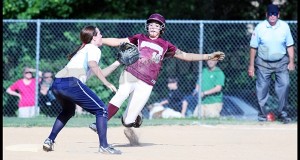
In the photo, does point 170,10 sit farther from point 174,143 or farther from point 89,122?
point 174,143

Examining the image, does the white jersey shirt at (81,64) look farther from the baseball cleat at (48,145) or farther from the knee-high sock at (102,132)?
the baseball cleat at (48,145)

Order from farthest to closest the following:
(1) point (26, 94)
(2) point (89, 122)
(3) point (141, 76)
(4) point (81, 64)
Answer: (1) point (26, 94) < (2) point (89, 122) < (3) point (141, 76) < (4) point (81, 64)

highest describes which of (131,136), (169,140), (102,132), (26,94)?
(102,132)

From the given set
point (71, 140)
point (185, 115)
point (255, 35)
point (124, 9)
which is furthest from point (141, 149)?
point (124, 9)

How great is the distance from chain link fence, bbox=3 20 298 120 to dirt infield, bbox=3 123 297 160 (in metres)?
3.18

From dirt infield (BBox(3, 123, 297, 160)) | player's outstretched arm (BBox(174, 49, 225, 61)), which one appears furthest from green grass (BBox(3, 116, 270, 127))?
player's outstretched arm (BBox(174, 49, 225, 61))

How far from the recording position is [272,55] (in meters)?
15.3

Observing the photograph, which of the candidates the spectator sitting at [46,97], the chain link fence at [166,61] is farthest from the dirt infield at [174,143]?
the spectator sitting at [46,97]

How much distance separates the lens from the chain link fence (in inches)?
705

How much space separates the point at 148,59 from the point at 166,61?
7.11 meters

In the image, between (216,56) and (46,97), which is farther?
(46,97)

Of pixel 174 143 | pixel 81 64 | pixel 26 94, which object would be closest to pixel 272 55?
pixel 174 143

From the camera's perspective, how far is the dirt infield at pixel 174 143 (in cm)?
984

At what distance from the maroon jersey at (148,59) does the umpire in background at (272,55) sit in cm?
436
